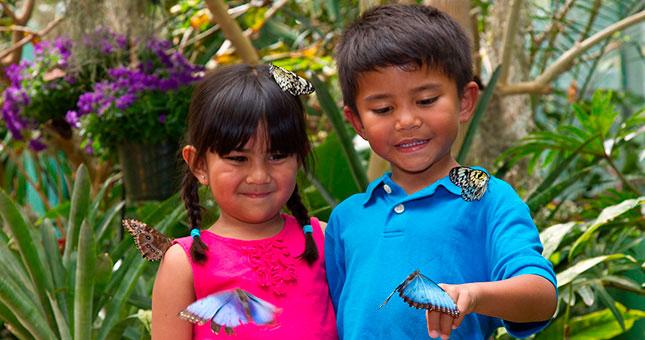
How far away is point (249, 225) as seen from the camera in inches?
55.9

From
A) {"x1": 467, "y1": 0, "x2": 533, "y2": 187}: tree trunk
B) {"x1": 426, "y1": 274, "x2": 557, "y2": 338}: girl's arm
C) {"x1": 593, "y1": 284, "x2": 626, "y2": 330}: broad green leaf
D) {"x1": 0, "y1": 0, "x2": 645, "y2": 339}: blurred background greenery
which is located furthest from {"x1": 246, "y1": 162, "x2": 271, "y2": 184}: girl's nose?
{"x1": 467, "y1": 0, "x2": 533, "y2": 187}: tree trunk

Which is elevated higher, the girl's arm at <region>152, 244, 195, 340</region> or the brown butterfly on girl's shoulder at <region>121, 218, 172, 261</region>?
the brown butterfly on girl's shoulder at <region>121, 218, 172, 261</region>

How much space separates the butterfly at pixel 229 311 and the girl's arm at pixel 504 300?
0.22 meters

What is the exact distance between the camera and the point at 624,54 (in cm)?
621

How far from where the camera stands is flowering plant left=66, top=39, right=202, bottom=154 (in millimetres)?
2912

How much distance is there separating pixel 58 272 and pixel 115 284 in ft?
0.65

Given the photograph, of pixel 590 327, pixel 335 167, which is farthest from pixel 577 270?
pixel 335 167

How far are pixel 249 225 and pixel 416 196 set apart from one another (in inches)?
11.2

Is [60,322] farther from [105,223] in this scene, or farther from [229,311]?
[229,311]

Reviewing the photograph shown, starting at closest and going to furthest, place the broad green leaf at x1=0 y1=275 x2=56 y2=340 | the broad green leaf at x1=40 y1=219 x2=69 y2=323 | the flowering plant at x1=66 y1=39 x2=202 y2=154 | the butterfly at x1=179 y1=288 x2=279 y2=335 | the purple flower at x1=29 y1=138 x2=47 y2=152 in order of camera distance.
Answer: the butterfly at x1=179 y1=288 x2=279 y2=335 < the broad green leaf at x1=0 y1=275 x2=56 y2=340 < the broad green leaf at x1=40 y1=219 x2=69 y2=323 < the flowering plant at x1=66 y1=39 x2=202 y2=154 < the purple flower at x1=29 y1=138 x2=47 y2=152

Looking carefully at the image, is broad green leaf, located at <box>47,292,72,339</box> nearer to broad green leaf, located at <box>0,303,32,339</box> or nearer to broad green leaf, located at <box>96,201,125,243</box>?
broad green leaf, located at <box>0,303,32,339</box>

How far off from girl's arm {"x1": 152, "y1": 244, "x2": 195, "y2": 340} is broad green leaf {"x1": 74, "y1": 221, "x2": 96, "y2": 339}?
2.20 ft

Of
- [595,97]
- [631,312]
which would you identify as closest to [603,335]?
[631,312]

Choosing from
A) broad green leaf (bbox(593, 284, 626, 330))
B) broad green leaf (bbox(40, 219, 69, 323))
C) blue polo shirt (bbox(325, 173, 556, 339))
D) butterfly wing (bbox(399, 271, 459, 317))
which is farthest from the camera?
broad green leaf (bbox(40, 219, 69, 323))
